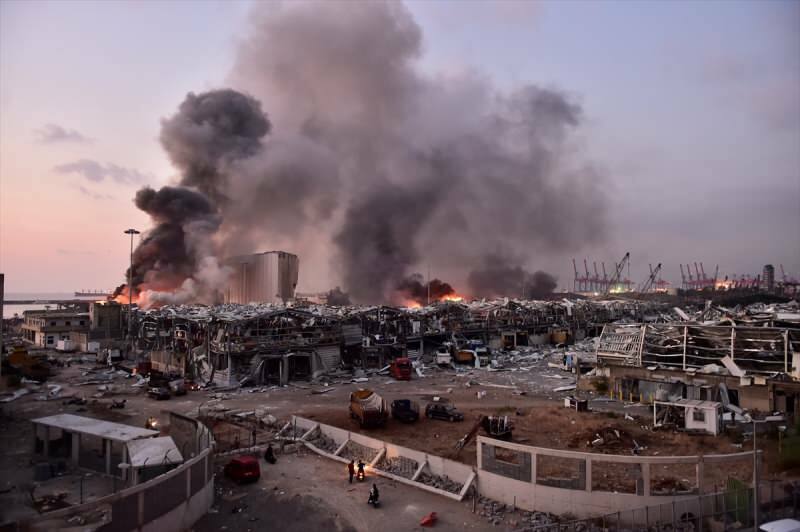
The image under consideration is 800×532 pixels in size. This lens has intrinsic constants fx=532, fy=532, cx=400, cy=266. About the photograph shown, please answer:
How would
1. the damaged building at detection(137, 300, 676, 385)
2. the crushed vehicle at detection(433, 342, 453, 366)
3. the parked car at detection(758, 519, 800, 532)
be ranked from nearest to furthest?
the parked car at detection(758, 519, 800, 532), the damaged building at detection(137, 300, 676, 385), the crushed vehicle at detection(433, 342, 453, 366)

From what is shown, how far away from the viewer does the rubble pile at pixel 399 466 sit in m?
17.5

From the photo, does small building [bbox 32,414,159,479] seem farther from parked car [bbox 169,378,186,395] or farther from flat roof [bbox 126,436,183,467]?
parked car [bbox 169,378,186,395]

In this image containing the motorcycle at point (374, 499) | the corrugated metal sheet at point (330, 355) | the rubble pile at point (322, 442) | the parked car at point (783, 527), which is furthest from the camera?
the corrugated metal sheet at point (330, 355)

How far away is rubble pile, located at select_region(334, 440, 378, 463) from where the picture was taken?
19.0 metres

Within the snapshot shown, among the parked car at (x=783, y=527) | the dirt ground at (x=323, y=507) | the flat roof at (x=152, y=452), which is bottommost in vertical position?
the dirt ground at (x=323, y=507)

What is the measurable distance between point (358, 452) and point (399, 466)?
223 cm

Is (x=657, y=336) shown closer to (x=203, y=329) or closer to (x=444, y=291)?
(x=203, y=329)

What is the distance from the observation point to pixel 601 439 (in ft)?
69.1

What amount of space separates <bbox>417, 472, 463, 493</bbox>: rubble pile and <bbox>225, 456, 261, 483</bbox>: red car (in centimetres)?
520

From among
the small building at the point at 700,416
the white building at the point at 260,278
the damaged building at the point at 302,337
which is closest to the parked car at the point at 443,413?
the small building at the point at 700,416

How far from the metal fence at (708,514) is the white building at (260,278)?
82.5 m

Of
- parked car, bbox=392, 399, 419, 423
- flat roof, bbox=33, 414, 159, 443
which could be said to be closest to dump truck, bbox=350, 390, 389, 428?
parked car, bbox=392, 399, 419, 423

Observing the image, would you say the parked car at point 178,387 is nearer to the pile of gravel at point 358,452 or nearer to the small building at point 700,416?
the pile of gravel at point 358,452

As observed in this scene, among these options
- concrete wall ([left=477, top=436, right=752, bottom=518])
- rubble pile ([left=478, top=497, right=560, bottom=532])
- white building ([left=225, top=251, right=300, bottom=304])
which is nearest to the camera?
concrete wall ([left=477, top=436, right=752, bottom=518])
